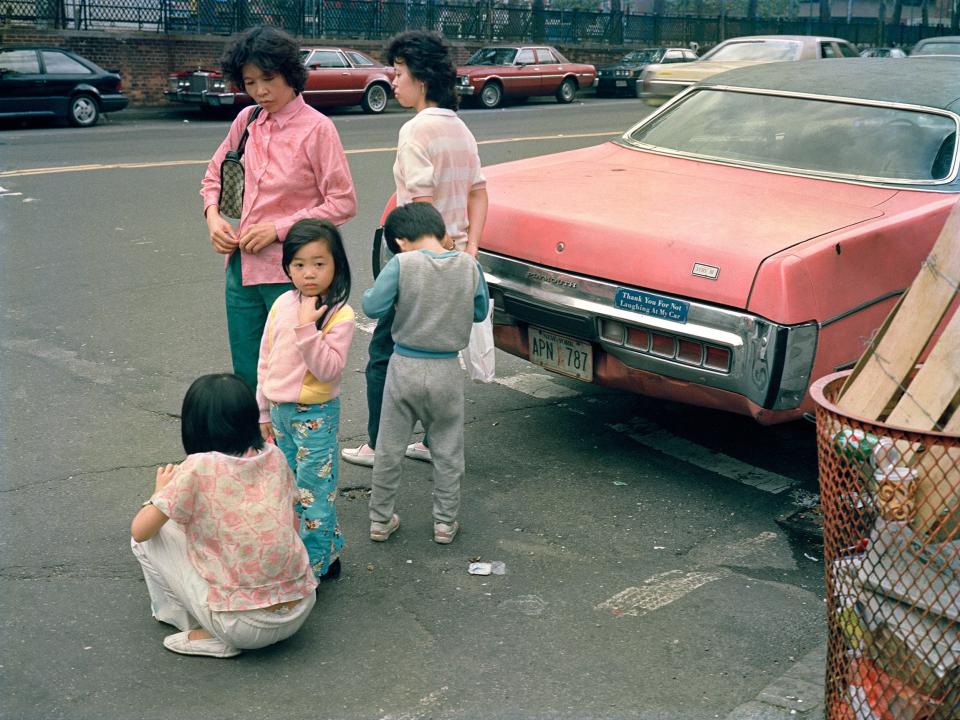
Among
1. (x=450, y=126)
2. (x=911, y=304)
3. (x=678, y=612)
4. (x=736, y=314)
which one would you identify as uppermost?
(x=450, y=126)

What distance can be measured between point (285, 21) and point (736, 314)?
27.5 meters

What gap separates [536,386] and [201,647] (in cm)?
307

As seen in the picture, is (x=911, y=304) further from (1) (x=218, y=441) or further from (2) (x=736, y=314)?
(1) (x=218, y=441)

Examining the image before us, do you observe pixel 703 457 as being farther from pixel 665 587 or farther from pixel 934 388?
pixel 934 388

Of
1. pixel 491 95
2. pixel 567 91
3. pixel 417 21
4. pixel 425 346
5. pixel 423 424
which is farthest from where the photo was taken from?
pixel 417 21

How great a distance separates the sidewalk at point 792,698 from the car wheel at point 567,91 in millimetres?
27141

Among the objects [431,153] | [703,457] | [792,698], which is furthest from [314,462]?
[703,457]

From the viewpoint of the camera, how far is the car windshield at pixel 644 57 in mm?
32344

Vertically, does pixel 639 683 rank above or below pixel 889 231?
below

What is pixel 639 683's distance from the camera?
3.40 meters

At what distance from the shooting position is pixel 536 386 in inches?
246

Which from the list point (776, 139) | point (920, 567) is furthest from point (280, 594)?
point (776, 139)

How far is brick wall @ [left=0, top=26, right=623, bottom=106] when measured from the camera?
23.8 metres

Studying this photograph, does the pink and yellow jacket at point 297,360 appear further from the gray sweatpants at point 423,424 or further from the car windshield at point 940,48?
the car windshield at point 940,48
